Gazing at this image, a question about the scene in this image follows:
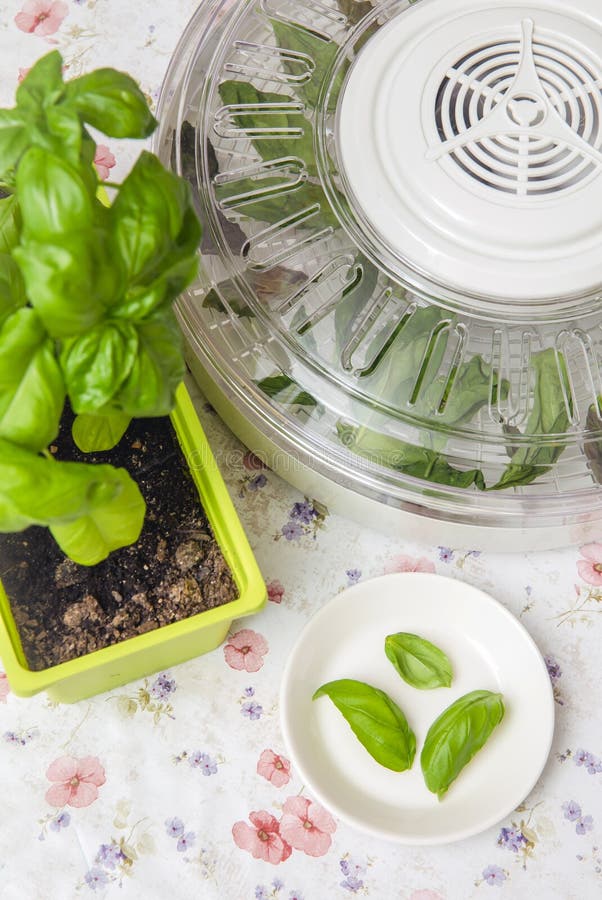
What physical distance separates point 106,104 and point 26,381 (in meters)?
0.13

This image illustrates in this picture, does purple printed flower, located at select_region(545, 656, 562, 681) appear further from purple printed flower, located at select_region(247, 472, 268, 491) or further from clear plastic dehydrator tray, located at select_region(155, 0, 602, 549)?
purple printed flower, located at select_region(247, 472, 268, 491)

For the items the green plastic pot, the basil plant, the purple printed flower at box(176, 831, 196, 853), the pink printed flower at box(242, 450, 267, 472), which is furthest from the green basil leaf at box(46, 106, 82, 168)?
the purple printed flower at box(176, 831, 196, 853)

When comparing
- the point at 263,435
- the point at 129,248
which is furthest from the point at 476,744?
the point at 129,248

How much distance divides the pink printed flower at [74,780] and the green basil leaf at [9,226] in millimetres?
366

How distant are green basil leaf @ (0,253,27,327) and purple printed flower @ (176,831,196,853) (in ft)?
1.28

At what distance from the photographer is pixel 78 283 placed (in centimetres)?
37

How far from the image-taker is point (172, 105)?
68cm

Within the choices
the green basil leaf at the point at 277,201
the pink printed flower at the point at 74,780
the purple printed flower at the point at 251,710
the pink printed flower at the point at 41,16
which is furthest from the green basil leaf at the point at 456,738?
the pink printed flower at the point at 41,16

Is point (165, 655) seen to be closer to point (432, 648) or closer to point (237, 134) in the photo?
point (432, 648)

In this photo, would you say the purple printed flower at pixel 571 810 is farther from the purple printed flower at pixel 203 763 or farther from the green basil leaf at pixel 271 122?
the green basil leaf at pixel 271 122

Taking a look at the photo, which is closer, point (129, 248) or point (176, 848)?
point (129, 248)

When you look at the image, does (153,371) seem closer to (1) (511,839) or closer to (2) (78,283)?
(2) (78,283)

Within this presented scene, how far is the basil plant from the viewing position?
0.37 meters

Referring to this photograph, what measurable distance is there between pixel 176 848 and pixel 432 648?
0.23 metres
